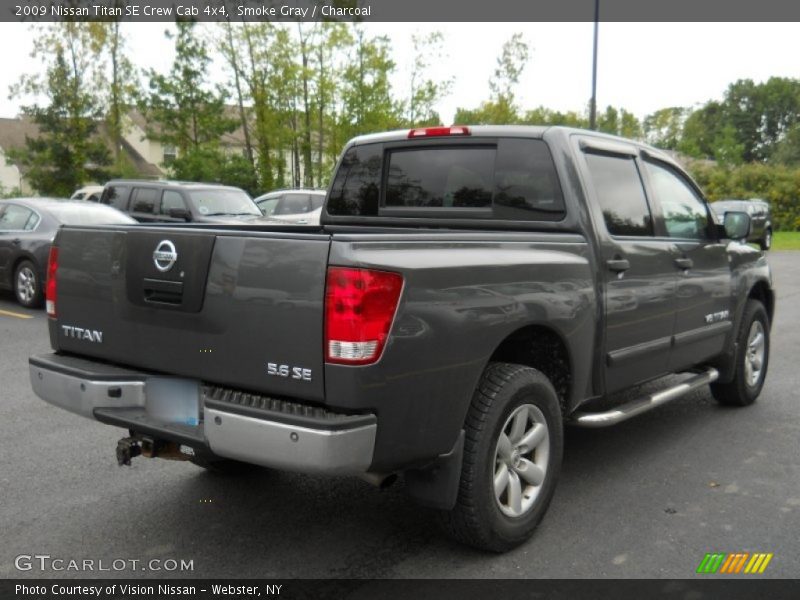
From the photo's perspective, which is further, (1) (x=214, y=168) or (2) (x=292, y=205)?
(1) (x=214, y=168)

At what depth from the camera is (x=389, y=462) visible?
9.78 feet

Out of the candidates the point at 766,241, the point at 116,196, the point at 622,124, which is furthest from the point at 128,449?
the point at 622,124

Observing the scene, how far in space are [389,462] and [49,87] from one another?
35715 mm

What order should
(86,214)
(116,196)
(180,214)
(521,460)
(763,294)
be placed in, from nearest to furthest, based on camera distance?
(521,460) < (763,294) < (86,214) < (180,214) < (116,196)

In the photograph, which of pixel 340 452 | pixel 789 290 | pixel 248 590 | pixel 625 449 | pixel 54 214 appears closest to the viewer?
pixel 340 452

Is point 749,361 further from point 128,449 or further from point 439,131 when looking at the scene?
point 128,449

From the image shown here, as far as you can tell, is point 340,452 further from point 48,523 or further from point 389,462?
point 48,523

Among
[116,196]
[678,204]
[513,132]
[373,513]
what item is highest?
[513,132]

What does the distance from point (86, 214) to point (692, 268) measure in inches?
361

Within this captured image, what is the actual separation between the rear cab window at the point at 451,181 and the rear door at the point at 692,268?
3.49 ft

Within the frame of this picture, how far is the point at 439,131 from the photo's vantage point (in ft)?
15.0

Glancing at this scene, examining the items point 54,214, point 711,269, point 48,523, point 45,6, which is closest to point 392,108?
point 45,6

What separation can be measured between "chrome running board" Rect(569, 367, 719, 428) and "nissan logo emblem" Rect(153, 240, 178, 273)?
7.24 feet

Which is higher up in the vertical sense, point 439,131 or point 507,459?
point 439,131
